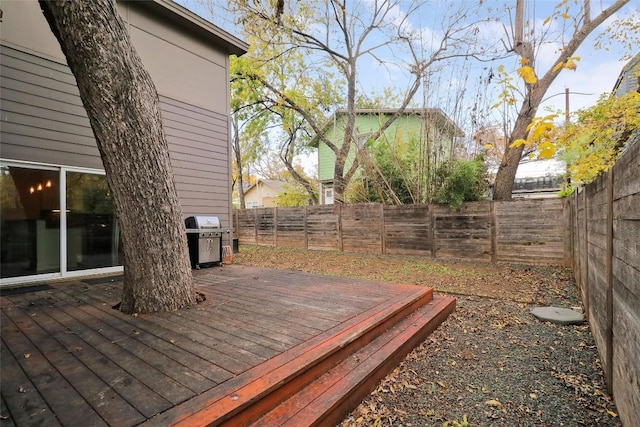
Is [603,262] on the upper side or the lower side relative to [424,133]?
lower

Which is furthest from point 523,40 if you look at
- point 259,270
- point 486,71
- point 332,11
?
point 259,270

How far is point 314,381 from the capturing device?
6.45 ft

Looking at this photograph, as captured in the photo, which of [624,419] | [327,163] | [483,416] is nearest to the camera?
[624,419]

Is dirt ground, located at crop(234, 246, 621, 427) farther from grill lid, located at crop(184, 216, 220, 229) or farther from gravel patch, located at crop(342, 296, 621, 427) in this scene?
grill lid, located at crop(184, 216, 220, 229)

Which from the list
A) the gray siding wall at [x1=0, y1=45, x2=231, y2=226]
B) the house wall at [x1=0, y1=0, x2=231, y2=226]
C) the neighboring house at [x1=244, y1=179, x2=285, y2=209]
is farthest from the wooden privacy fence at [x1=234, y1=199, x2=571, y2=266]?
the neighboring house at [x1=244, y1=179, x2=285, y2=209]

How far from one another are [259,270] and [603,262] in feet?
14.1

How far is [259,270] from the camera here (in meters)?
5.13

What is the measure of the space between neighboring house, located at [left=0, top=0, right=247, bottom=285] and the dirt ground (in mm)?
4395

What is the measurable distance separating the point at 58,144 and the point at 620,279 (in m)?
5.96

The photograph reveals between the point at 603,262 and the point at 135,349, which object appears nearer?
the point at 135,349

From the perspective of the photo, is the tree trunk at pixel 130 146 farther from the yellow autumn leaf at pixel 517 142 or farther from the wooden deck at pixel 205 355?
the yellow autumn leaf at pixel 517 142

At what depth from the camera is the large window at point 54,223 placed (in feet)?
12.1

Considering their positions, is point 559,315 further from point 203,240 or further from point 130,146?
point 203,240

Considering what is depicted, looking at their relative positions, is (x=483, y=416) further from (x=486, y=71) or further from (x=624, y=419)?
(x=486, y=71)
